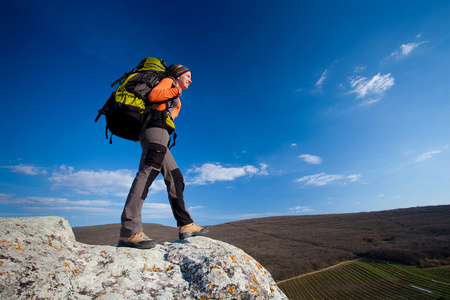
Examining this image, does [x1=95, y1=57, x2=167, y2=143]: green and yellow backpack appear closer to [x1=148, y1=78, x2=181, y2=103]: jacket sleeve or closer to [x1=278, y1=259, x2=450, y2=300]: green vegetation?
[x1=148, y1=78, x2=181, y2=103]: jacket sleeve

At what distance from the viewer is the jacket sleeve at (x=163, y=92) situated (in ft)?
12.5

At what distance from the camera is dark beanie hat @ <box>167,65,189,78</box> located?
4.38m

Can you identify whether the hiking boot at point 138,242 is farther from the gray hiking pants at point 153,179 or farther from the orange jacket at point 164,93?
the orange jacket at point 164,93

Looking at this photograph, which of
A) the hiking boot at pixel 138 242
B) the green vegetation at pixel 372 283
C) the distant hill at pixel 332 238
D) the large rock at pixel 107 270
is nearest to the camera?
the large rock at pixel 107 270

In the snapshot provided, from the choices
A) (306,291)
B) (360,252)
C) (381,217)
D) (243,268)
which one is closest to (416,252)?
(360,252)

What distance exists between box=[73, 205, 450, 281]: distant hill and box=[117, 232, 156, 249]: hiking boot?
297ft

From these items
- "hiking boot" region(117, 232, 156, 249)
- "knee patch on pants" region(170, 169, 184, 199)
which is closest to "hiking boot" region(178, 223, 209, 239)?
"knee patch on pants" region(170, 169, 184, 199)

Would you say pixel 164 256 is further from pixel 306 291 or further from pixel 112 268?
pixel 306 291

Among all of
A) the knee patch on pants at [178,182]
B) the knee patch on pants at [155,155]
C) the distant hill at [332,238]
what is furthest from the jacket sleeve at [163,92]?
the distant hill at [332,238]

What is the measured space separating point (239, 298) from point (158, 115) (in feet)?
10.1

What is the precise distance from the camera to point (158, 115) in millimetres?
3932

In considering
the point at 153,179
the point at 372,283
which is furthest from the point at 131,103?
the point at 372,283

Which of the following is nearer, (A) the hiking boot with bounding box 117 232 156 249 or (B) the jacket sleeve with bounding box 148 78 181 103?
(A) the hiking boot with bounding box 117 232 156 249

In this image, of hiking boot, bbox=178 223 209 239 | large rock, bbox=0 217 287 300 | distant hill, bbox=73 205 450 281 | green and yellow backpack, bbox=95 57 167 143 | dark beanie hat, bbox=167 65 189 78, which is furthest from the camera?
distant hill, bbox=73 205 450 281
